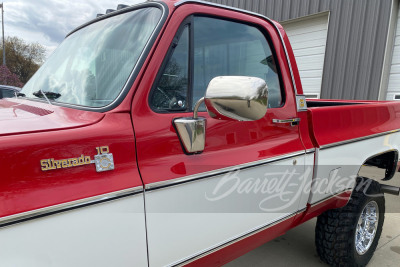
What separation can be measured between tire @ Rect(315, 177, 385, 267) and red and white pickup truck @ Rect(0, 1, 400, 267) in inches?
11.8

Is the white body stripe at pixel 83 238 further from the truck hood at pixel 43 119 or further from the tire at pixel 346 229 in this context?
the tire at pixel 346 229

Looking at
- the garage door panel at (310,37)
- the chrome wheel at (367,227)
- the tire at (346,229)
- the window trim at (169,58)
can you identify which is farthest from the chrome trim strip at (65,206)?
the garage door panel at (310,37)

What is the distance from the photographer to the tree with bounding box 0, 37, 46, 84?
33.9 metres

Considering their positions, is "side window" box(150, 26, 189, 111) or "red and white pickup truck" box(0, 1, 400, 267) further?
"side window" box(150, 26, 189, 111)

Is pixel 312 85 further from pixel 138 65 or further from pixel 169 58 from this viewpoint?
pixel 138 65

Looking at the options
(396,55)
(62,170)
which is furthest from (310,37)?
(62,170)

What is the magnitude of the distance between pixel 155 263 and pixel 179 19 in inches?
44.5

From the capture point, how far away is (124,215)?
3.71 feet

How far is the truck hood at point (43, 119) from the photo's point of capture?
1.04m

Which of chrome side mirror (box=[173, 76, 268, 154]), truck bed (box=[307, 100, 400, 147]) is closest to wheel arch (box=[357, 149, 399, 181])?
truck bed (box=[307, 100, 400, 147])

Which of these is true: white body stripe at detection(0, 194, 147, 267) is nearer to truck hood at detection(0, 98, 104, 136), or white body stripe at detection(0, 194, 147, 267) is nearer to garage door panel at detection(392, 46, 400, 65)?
truck hood at detection(0, 98, 104, 136)

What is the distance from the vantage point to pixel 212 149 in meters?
1.45

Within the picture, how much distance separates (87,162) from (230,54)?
1087 millimetres

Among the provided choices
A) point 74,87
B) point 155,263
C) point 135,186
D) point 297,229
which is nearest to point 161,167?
point 135,186
